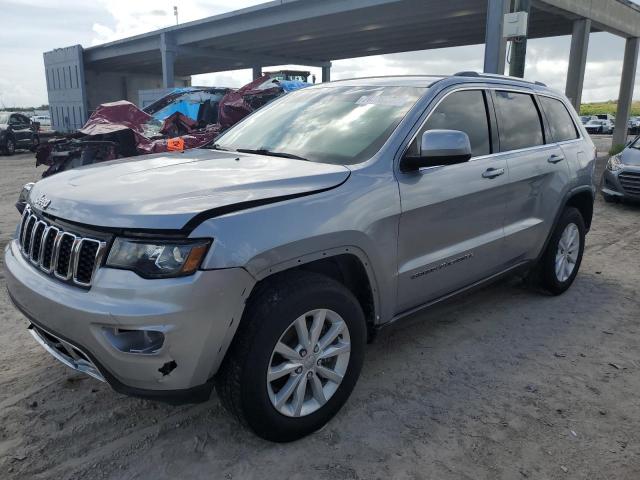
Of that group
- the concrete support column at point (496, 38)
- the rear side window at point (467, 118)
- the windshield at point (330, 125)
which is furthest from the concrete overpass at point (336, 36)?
the windshield at point (330, 125)

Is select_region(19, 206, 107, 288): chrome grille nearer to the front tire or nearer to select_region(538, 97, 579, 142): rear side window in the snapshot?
the front tire

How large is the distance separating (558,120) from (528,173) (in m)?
0.99

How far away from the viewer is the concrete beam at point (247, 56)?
27531 mm

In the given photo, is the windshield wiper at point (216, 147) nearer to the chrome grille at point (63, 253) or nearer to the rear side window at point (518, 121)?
the chrome grille at point (63, 253)

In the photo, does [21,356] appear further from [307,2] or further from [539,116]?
[307,2]

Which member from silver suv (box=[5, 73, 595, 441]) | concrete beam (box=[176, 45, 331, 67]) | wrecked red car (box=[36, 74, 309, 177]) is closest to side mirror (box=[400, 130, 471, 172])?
silver suv (box=[5, 73, 595, 441])

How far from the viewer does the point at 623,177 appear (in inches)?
360

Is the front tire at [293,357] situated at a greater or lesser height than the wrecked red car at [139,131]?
lesser

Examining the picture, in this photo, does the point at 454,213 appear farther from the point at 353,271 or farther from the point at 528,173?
the point at 528,173

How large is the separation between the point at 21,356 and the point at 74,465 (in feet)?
4.53

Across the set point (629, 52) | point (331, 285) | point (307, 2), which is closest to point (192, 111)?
point (307, 2)

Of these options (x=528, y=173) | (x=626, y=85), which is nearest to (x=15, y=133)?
(x=528, y=173)

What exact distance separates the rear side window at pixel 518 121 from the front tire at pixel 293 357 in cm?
203

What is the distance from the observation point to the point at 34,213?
2.79 m
